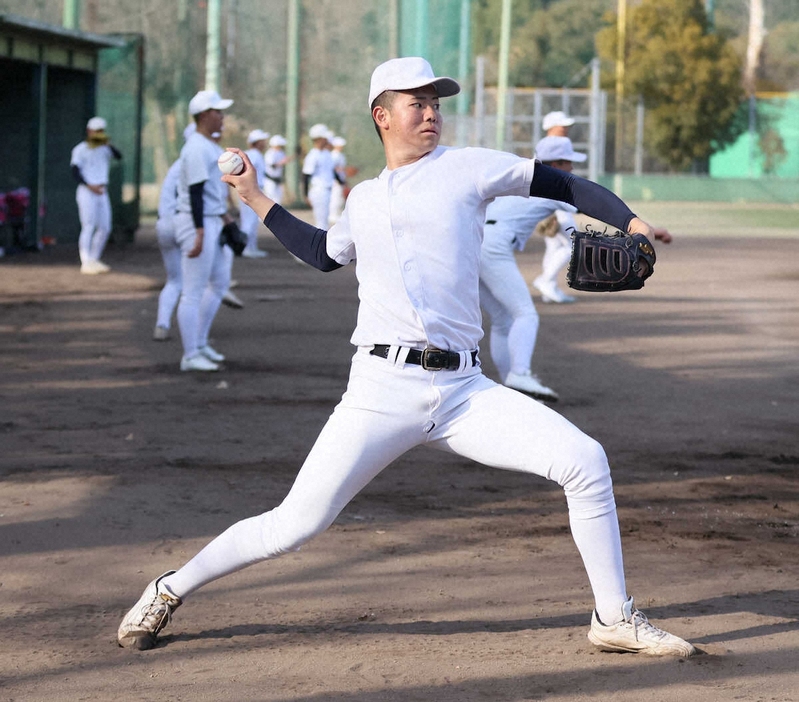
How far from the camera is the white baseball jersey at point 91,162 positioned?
61.8 feet

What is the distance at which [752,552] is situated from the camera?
5.93m

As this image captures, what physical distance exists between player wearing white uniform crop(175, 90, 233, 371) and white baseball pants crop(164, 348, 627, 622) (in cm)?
609

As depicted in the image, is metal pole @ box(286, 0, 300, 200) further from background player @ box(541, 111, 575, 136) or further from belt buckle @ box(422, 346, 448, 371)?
belt buckle @ box(422, 346, 448, 371)

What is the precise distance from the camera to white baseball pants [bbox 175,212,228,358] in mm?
10531

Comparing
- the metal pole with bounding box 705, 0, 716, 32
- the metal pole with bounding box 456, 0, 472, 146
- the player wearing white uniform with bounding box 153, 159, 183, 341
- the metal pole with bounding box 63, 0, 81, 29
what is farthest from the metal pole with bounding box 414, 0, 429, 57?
the player wearing white uniform with bounding box 153, 159, 183, 341

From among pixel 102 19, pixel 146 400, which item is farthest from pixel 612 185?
pixel 146 400

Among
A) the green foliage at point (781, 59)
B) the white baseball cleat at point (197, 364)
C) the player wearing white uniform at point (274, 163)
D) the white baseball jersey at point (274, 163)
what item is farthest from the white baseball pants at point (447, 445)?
the green foliage at point (781, 59)

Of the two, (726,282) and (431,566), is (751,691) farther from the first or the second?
(726,282)

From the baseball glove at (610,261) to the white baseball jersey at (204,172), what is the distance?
603 centimetres

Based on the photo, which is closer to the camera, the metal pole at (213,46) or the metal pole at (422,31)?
the metal pole at (213,46)

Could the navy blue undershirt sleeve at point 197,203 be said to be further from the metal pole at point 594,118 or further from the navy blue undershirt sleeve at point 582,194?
the metal pole at point 594,118

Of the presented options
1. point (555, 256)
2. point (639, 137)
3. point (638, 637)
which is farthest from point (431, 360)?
point (639, 137)

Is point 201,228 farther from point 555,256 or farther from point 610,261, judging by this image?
point 555,256

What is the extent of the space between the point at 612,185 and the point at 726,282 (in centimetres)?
3149
